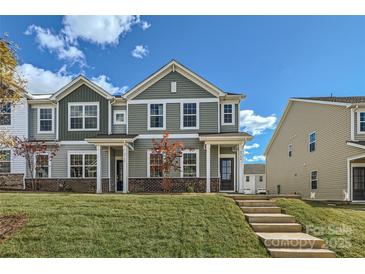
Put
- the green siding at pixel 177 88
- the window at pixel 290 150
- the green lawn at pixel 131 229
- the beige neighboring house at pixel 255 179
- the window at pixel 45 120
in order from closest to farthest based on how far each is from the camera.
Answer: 1. the green lawn at pixel 131 229
2. the green siding at pixel 177 88
3. the window at pixel 45 120
4. the window at pixel 290 150
5. the beige neighboring house at pixel 255 179

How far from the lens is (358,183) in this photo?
14359 mm

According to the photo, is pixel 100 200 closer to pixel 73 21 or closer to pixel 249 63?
pixel 73 21

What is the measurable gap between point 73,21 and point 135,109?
18.6 ft

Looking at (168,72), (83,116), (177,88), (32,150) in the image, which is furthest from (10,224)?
(168,72)

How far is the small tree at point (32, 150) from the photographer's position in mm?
15172

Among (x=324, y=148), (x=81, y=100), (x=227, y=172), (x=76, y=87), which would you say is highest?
(x=76, y=87)

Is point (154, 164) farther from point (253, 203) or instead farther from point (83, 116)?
point (253, 203)

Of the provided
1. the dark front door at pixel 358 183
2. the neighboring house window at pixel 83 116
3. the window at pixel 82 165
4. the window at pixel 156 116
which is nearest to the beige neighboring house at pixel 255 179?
the dark front door at pixel 358 183

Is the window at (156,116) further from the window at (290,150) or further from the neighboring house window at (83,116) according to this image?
the window at (290,150)

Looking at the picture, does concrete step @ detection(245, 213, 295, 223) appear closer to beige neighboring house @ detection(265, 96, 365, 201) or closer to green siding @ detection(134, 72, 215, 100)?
beige neighboring house @ detection(265, 96, 365, 201)

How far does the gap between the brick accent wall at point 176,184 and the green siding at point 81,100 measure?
332 cm

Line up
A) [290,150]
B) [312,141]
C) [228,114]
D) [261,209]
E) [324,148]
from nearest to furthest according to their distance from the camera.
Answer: [261,209] < [228,114] < [324,148] < [312,141] < [290,150]

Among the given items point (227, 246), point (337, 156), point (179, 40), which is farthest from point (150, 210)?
point (337, 156)

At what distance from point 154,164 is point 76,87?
19.8 feet
